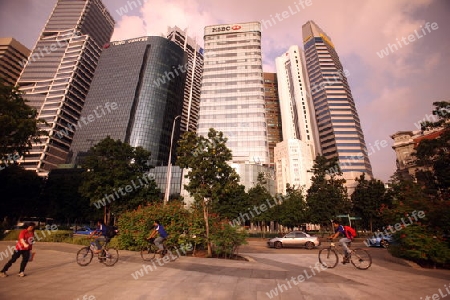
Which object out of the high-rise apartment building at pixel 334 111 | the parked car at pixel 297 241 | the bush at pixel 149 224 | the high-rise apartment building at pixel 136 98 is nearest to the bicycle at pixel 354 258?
the bush at pixel 149 224

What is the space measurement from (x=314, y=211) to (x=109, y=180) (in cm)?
3399

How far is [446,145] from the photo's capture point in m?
28.1

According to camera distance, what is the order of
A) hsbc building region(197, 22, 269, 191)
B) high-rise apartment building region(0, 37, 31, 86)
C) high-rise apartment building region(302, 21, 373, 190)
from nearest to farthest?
hsbc building region(197, 22, 269, 191) < high-rise apartment building region(302, 21, 373, 190) < high-rise apartment building region(0, 37, 31, 86)

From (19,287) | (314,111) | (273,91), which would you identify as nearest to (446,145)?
(19,287)

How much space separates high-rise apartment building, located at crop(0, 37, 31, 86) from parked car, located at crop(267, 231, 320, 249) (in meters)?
157

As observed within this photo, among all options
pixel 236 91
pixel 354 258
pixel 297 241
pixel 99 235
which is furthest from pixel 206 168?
pixel 236 91

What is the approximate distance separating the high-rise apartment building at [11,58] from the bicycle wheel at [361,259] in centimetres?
16262

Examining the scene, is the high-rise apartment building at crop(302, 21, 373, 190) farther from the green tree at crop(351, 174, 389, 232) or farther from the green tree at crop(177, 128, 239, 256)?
the green tree at crop(177, 128, 239, 256)

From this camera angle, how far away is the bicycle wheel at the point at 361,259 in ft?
28.3

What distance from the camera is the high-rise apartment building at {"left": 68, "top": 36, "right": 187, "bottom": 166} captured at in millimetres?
92688

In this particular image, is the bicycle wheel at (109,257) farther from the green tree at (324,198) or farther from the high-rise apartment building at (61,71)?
the high-rise apartment building at (61,71)

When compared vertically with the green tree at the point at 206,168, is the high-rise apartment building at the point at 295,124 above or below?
above

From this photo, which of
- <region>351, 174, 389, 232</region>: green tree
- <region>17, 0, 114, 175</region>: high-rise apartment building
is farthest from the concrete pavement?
<region>17, 0, 114, 175</region>: high-rise apartment building

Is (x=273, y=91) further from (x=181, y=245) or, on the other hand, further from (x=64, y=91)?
(x=181, y=245)
